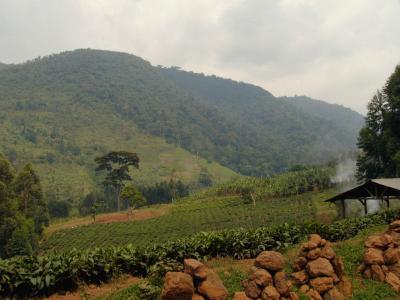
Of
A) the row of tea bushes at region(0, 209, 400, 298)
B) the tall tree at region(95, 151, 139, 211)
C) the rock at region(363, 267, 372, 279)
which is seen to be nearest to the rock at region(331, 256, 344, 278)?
the rock at region(363, 267, 372, 279)

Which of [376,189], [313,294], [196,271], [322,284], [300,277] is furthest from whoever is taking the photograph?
[376,189]

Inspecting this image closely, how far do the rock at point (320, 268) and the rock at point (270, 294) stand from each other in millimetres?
2129

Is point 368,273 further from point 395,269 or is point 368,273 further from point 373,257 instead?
point 395,269

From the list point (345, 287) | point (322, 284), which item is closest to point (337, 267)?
point (345, 287)

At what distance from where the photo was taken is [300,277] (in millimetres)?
14828

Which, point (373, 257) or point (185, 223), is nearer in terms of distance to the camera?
point (373, 257)

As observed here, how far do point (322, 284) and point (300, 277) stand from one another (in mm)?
820

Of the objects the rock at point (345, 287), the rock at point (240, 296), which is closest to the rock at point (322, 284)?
the rock at point (345, 287)

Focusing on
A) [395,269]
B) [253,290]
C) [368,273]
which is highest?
[253,290]

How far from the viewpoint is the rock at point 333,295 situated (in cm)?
1400

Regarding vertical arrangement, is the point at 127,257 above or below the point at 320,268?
above

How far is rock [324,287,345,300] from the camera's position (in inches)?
551

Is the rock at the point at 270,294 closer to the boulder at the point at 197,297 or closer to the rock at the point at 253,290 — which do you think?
the rock at the point at 253,290

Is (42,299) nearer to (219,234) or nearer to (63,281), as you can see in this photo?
(63,281)
